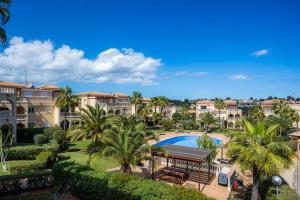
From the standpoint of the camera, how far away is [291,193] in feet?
47.4

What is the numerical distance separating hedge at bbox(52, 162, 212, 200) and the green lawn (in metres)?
3.28

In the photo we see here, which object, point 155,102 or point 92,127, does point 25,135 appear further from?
point 155,102

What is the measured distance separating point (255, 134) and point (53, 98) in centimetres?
4171

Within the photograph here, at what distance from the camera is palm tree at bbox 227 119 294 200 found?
462 inches

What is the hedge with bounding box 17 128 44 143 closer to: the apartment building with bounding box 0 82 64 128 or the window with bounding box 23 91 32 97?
the apartment building with bounding box 0 82 64 128

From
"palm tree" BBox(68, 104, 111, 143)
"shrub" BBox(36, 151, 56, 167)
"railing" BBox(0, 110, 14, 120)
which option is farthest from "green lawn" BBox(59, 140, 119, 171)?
"railing" BBox(0, 110, 14, 120)

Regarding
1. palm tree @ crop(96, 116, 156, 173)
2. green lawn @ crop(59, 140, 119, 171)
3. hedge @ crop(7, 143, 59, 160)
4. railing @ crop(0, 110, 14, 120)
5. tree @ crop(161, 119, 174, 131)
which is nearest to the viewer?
palm tree @ crop(96, 116, 156, 173)

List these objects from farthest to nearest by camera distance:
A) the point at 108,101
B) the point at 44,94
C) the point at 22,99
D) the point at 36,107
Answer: the point at 108,101 → the point at 44,94 → the point at 36,107 → the point at 22,99

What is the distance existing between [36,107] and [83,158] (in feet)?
68.3

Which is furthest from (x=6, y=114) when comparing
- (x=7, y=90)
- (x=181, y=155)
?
(x=181, y=155)

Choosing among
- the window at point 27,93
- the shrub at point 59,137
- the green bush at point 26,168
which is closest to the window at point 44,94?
the window at point 27,93

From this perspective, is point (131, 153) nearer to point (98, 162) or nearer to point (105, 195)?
point (105, 195)

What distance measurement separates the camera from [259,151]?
1167 cm

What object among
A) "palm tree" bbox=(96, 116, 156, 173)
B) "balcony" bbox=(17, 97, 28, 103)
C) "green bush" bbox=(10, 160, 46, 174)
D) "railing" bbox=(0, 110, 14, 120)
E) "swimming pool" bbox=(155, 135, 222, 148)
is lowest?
"swimming pool" bbox=(155, 135, 222, 148)
